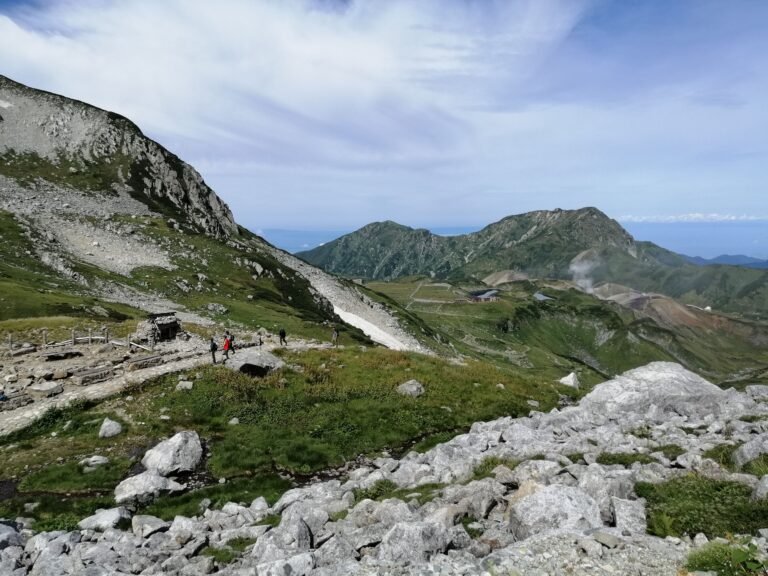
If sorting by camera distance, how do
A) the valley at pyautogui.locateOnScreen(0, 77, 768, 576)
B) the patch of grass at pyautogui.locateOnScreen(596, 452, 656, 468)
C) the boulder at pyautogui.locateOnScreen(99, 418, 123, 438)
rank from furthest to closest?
the boulder at pyautogui.locateOnScreen(99, 418, 123, 438) → the patch of grass at pyautogui.locateOnScreen(596, 452, 656, 468) → the valley at pyautogui.locateOnScreen(0, 77, 768, 576)

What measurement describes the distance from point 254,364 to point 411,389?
40.1ft

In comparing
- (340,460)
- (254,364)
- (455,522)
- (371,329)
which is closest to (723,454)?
(455,522)

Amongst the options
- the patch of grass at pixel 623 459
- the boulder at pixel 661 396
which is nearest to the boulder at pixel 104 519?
the patch of grass at pixel 623 459

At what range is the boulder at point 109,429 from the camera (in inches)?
1034

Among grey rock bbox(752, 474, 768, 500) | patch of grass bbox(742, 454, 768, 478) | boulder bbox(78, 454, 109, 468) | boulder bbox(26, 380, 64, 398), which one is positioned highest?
grey rock bbox(752, 474, 768, 500)

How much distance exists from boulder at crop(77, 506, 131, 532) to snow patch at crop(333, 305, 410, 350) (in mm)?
93892

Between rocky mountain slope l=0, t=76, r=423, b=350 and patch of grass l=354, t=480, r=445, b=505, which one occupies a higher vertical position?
rocky mountain slope l=0, t=76, r=423, b=350

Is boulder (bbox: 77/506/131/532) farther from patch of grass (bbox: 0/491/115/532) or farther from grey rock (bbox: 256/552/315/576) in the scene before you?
grey rock (bbox: 256/552/315/576)

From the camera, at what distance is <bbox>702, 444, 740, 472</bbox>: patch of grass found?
53.1ft

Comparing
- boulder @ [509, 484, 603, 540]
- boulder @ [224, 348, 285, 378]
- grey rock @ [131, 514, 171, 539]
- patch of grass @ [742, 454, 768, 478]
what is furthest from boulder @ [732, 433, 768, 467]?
boulder @ [224, 348, 285, 378]

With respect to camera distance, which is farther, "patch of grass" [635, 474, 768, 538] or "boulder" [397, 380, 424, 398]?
"boulder" [397, 380, 424, 398]

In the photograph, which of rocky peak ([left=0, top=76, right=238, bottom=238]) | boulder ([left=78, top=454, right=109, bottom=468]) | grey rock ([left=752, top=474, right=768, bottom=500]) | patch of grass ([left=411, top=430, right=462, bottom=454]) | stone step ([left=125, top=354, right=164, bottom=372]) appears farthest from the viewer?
rocky peak ([left=0, top=76, right=238, bottom=238])

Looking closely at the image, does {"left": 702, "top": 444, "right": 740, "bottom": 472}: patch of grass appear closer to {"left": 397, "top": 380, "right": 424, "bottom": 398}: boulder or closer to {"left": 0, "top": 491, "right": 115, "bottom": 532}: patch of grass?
{"left": 397, "top": 380, "right": 424, "bottom": 398}: boulder

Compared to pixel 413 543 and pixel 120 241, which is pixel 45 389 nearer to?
pixel 413 543
